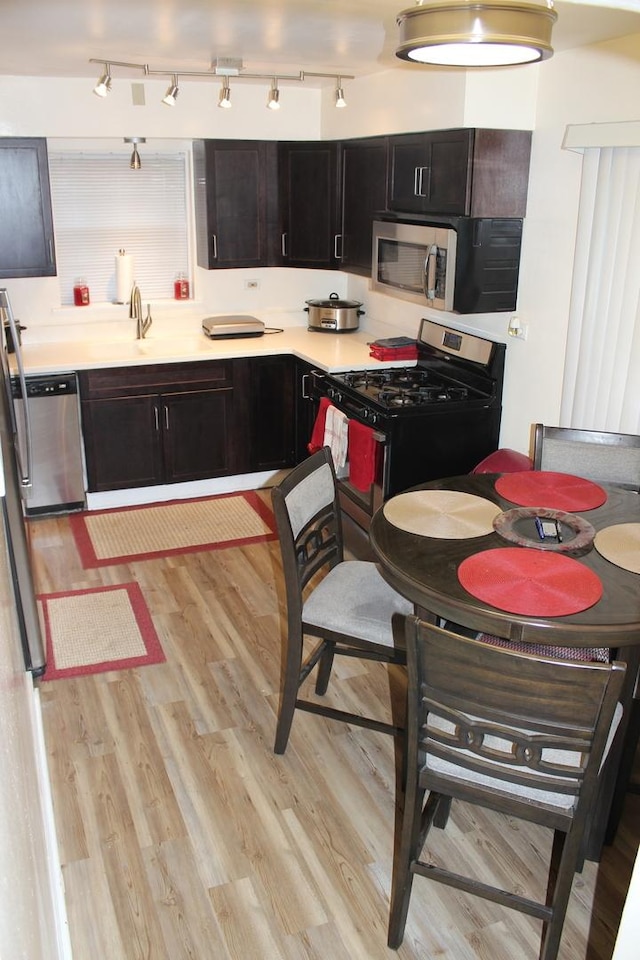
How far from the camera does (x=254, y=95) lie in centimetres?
512

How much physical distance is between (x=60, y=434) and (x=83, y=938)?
303 centimetres

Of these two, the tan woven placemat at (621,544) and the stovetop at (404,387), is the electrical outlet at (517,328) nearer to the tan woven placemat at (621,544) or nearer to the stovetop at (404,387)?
the stovetop at (404,387)

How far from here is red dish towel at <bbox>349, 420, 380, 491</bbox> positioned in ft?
13.7

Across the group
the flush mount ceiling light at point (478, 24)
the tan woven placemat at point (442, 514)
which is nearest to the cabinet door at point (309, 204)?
the tan woven placemat at point (442, 514)

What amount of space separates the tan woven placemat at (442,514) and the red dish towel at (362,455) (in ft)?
3.70

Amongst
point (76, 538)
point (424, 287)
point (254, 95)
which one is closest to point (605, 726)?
point (424, 287)

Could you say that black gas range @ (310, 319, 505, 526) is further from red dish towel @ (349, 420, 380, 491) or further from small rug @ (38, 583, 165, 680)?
small rug @ (38, 583, 165, 680)

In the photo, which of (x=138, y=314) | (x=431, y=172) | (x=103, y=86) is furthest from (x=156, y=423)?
(x=431, y=172)

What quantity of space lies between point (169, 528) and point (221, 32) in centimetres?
260

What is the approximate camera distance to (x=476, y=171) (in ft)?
12.3

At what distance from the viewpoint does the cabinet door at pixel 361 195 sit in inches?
179

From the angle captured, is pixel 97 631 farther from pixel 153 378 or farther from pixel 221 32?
pixel 221 32

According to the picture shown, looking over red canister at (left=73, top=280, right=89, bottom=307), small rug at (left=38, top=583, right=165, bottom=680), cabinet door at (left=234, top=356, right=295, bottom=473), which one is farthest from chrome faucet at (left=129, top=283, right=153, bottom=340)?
small rug at (left=38, top=583, right=165, bottom=680)

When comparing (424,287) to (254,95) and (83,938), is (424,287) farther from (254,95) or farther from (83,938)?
(83,938)
